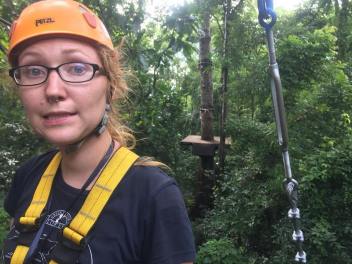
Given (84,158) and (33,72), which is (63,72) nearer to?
(33,72)

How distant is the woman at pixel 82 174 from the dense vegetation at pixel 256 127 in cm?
159

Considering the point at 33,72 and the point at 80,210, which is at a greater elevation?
the point at 33,72

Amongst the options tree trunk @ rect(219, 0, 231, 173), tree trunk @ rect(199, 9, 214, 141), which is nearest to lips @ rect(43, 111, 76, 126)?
tree trunk @ rect(219, 0, 231, 173)

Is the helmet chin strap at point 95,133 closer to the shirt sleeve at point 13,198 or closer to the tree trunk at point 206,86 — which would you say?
the shirt sleeve at point 13,198

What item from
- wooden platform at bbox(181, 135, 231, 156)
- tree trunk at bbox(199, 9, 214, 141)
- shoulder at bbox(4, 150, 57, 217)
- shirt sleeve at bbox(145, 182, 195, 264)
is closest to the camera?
shirt sleeve at bbox(145, 182, 195, 264)

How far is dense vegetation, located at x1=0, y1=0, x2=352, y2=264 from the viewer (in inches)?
132

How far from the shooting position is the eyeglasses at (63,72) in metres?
1.05

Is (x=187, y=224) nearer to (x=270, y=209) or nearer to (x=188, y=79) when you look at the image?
(x=270, y=209)

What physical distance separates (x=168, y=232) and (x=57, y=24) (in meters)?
0.59

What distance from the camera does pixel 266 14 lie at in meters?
1.57

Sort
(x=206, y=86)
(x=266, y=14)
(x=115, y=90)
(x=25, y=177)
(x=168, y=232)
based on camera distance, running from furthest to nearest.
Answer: (x=206, y=86) → (x=266, y=14) → (x=25, y=177) → (x=115, y=90) → (x=168, y=232)

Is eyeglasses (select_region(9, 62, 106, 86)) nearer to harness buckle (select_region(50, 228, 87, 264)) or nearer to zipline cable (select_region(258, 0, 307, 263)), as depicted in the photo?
harness buckle (select_region(50, 228, 87, 264))

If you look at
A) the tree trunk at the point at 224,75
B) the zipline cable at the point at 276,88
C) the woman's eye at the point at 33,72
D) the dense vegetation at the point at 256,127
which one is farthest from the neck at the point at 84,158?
the tree trunk at the point at 224,75

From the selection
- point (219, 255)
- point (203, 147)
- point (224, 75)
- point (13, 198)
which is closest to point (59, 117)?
point (13, 198)
